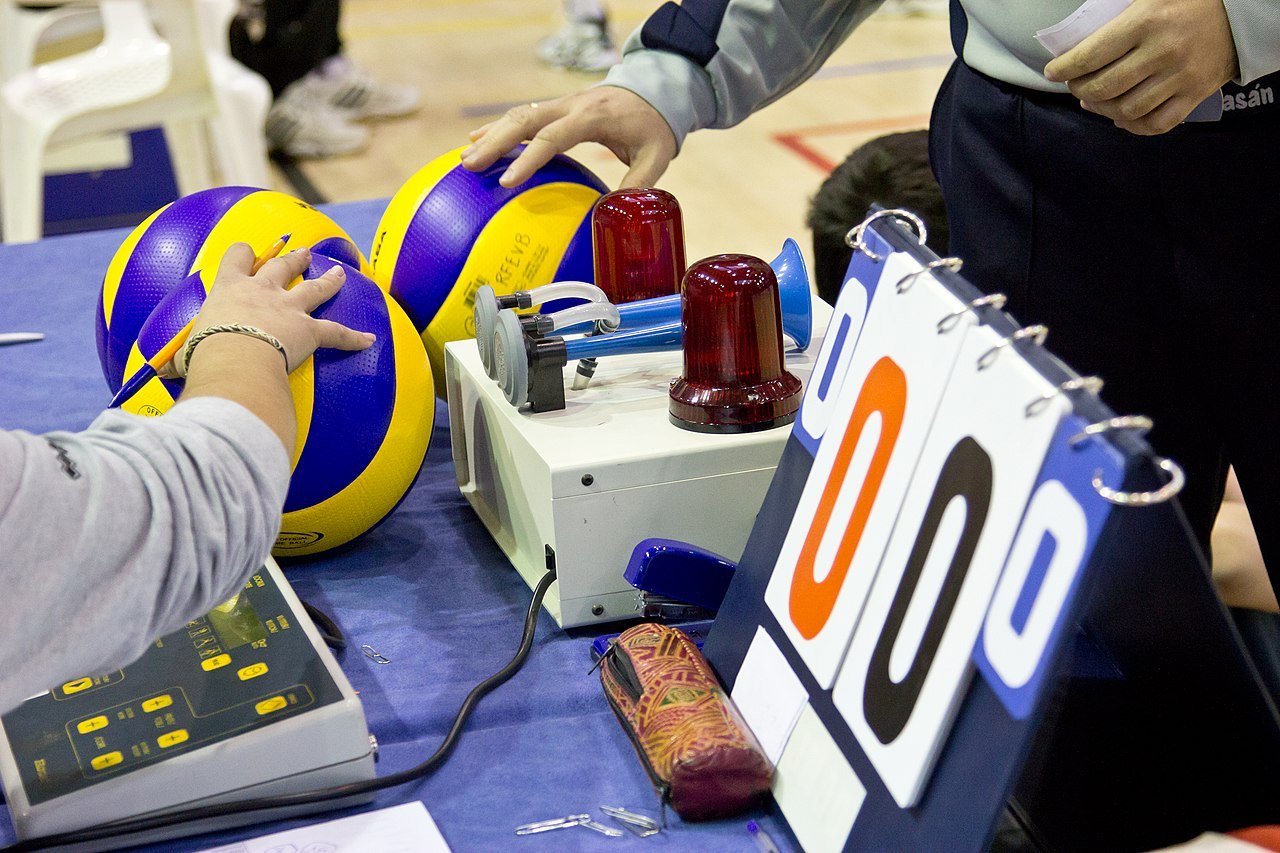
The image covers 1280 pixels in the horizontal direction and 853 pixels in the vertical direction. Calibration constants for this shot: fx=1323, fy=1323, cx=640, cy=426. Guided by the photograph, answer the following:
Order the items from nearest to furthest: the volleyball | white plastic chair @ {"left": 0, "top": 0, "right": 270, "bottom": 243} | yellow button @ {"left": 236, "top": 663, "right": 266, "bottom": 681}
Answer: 1. yellow button @ {"left": 236, "top": 663, "right": 266, "bottom": 681}
2. the volleyball
3. white plastic chair @ {"left": 0, "top": 0, "right": 270, "bottom": 243}

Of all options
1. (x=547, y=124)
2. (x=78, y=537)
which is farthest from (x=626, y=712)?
(x=547, y=124)

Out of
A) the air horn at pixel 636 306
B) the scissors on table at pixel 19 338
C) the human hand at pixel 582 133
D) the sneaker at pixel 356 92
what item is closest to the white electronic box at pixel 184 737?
the air horn at pixel 636 306

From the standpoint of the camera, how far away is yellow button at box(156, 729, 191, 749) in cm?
86

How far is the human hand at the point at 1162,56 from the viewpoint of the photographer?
0.98 m

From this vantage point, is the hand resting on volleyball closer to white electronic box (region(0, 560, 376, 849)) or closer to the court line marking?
white electronic box (region(0, 560, 376, 849))

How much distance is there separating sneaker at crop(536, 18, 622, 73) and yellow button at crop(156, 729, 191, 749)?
552 centimetres

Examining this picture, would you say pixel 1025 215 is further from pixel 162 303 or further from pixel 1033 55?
pixel 162 303

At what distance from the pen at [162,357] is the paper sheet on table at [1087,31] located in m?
0.68

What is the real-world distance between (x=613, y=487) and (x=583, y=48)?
215 inches

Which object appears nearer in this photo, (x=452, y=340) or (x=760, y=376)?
(x=760, y=376)

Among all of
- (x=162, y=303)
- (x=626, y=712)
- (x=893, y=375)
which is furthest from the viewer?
(x=162, y=303)

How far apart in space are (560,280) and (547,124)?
0.20m

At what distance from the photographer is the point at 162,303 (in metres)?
1.20

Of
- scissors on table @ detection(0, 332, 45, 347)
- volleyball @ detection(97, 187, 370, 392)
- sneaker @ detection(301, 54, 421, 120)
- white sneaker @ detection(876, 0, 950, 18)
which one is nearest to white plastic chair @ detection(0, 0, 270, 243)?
scissors on table @ detection(0, 332, 45, 347)
